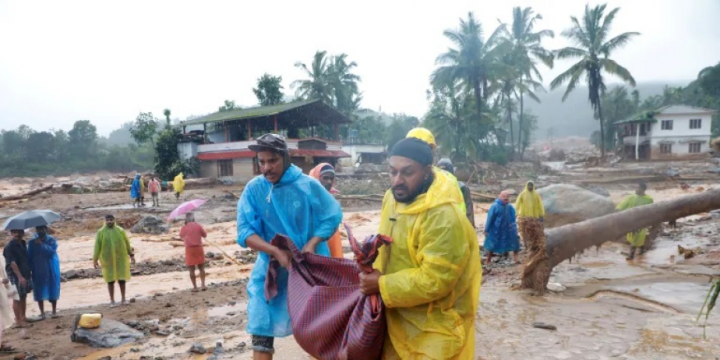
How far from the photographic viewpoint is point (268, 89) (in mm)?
38312

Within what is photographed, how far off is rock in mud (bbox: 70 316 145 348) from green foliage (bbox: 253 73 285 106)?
34.3m

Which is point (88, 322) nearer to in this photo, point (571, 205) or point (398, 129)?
point (571, 205)

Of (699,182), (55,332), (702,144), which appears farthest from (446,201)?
(702,144)

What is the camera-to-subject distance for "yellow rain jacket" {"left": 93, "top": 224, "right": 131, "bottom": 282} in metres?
7.28

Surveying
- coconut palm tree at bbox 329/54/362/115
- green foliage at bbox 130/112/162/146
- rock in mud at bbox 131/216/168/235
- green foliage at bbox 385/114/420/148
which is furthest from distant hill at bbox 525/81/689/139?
rock in mud at bbox 131/216/168/235

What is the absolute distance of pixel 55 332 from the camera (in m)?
5.99

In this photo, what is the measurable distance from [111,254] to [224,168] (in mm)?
24042

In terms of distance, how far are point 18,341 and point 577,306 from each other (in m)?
6.92

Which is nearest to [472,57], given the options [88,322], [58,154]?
[88,322]

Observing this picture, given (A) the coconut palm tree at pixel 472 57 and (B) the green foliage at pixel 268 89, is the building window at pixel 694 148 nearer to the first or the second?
(A) the coconut palm tree at pixel 472 57

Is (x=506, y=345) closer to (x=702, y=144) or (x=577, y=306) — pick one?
(x=577, y=306)

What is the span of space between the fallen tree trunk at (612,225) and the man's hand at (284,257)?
169 inches

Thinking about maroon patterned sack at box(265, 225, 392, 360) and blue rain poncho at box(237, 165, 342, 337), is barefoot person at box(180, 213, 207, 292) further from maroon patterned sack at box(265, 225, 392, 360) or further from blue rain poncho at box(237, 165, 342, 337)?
maroon patterned sack at box(265, 225, 392, 360)

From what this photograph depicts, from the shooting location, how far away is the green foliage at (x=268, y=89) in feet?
125
